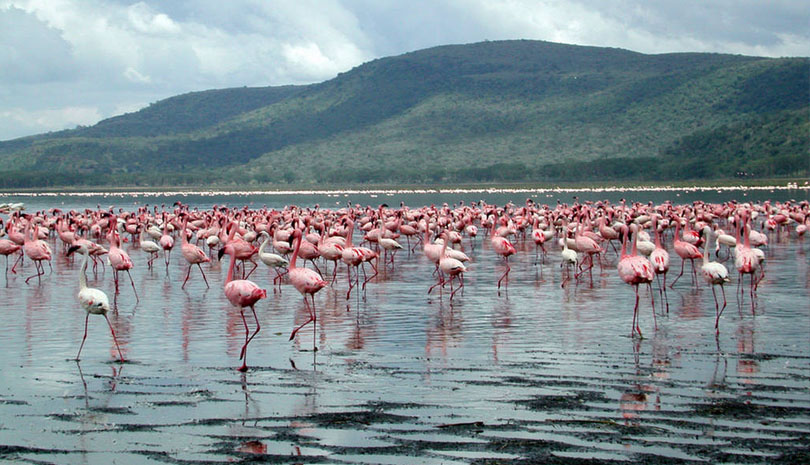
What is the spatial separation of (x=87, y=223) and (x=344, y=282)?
20048mm

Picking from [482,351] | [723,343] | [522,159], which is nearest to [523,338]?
[482,351]

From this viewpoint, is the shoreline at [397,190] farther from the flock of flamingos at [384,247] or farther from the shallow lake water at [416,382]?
the shallow lake water at [416,382]

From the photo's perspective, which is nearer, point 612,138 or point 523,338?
point 523,338

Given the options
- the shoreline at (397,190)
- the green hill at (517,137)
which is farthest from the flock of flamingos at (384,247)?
the green hill at (517,137)

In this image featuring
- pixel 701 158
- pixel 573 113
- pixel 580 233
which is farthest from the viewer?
pixel 573 113

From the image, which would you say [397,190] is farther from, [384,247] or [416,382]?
[416,382]

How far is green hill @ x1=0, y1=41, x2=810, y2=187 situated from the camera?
130 m

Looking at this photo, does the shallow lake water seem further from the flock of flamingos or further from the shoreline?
the shoreline

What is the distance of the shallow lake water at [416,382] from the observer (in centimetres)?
816

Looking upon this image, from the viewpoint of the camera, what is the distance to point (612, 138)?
477ft

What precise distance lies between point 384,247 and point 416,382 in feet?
44.3

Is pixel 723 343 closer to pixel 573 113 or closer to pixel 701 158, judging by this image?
pixel 701 158

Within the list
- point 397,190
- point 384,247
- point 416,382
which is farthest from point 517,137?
point 416,382

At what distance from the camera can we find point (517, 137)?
15612 cm
